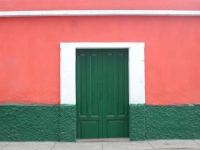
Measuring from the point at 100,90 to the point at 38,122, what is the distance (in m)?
1.70

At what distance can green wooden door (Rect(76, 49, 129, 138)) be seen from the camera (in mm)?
7020

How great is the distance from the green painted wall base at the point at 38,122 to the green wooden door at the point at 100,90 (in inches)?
11.8

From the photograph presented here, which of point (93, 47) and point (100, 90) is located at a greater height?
point (93, 47)

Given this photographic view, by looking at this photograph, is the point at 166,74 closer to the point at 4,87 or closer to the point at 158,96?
the point at 158,96

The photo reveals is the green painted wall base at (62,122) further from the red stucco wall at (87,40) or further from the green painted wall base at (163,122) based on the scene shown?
the red stucco wall at (87,40)

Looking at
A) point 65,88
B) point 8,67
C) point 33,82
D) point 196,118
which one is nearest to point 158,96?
point 196,118

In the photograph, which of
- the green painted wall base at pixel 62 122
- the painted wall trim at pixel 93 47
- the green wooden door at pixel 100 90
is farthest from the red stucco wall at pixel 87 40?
the green wooden door at pixel 100 90

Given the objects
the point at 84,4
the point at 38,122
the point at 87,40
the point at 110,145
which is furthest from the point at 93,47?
the point at 110,145

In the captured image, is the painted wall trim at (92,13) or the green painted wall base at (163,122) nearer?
the painted wall trim at (92,13)

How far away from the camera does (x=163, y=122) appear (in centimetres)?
693

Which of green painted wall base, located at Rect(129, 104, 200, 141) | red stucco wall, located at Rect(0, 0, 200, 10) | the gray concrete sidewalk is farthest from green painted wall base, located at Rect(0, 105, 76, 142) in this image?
red stucco wall, located at Rect(0, 0, 200, 10)

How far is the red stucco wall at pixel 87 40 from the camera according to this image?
6879 millimetres

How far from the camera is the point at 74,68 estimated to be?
6.86m

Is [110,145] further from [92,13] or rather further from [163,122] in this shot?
[92,13]
